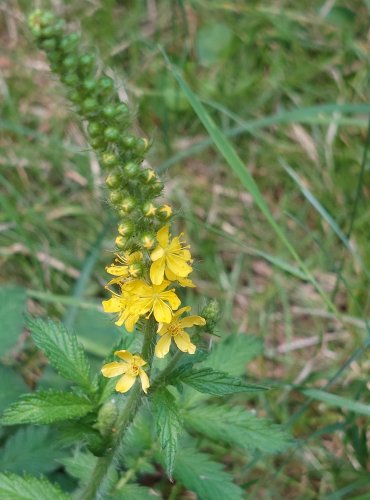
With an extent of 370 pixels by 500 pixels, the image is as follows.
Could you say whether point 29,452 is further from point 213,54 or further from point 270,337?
point 213,54

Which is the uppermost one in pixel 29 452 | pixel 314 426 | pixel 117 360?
pixel 117 360

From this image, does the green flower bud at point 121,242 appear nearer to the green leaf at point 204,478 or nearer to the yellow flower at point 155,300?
the yellow flower at point 155,300

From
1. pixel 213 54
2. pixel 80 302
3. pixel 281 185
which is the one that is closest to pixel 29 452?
pixel 80 302

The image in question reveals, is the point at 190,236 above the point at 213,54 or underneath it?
underneath

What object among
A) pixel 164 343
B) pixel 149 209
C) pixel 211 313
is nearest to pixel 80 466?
pixel 164 343

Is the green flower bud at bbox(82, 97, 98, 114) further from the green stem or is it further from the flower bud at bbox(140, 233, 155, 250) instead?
the green stem

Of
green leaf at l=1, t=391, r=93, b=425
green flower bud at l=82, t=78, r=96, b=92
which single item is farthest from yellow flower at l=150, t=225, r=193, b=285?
green leaf at l=1, t=391, r=93, b=425

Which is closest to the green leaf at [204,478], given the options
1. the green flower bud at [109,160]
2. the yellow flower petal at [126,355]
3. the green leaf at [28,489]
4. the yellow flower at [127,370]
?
the green leaf at [28,489]
